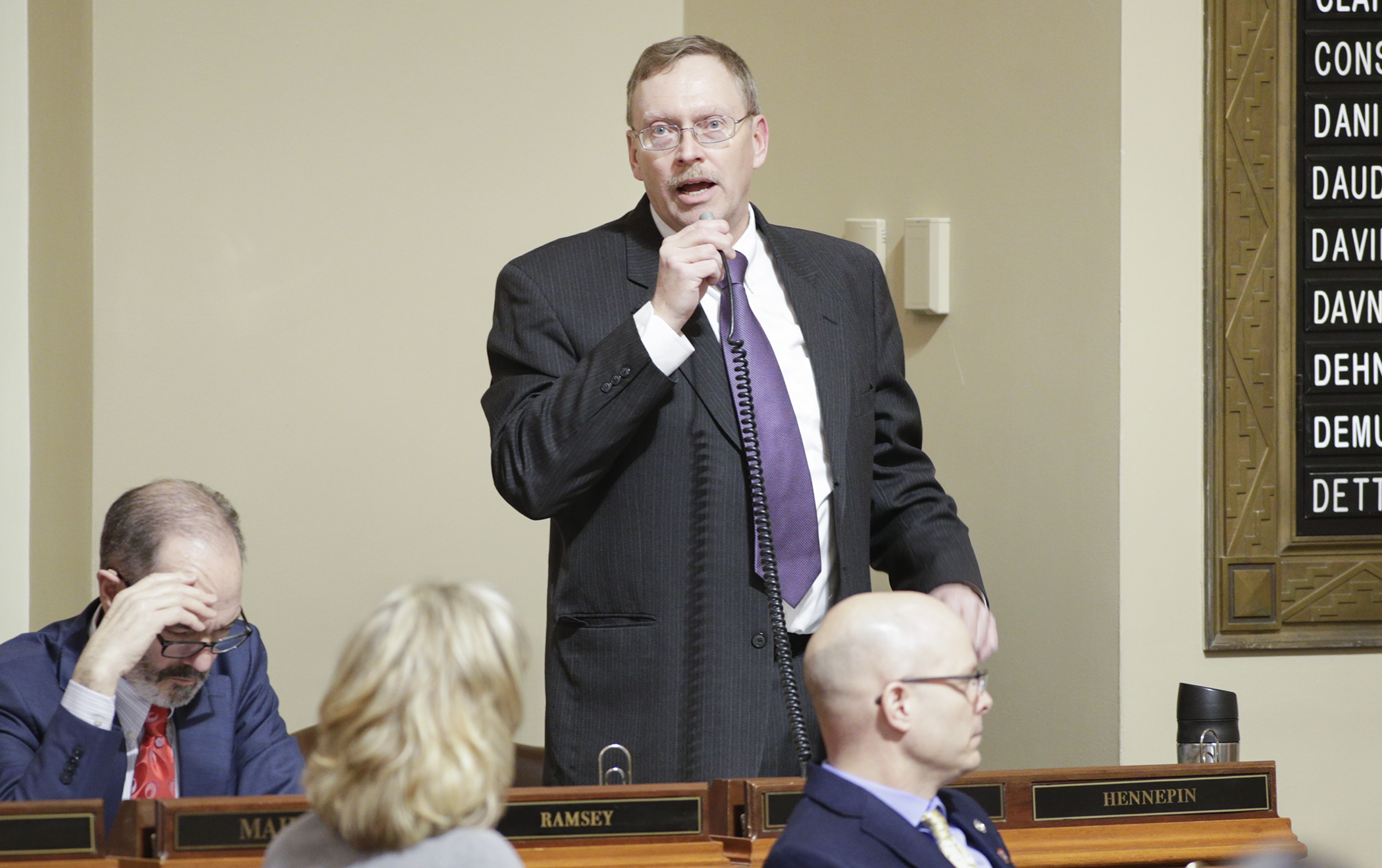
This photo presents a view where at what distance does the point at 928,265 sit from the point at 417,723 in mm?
2516

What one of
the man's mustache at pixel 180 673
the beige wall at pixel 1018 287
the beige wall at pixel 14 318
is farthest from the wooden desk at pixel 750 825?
the beige wall at pixel 14 318

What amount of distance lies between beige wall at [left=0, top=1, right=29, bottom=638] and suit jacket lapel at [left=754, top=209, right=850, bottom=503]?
6.72 ft

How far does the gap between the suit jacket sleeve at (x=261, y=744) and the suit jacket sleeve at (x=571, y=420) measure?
0.53m

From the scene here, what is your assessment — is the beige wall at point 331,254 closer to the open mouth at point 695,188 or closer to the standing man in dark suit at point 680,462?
the standing man in dark suit at point 680,462

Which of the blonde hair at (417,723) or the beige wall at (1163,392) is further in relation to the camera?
the beige wall at (1163,392)

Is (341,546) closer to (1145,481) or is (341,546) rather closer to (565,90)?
(565,90)

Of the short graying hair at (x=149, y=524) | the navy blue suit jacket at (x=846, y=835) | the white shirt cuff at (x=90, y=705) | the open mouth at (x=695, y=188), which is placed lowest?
the navy blue suit jacket at (x=846, y=835)

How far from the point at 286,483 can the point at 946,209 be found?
1782 millimetres

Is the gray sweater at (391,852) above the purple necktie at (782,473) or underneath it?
underneath

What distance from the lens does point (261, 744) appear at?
2469 mm

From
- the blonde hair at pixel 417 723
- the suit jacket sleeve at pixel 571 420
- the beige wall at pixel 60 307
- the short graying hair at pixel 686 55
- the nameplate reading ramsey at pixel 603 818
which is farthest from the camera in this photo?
the beige wall at pixel 60 307

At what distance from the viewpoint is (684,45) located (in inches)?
98.0

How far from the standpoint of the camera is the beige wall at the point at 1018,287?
3.31 m

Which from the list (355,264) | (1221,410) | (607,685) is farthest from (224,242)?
(1221,410)
